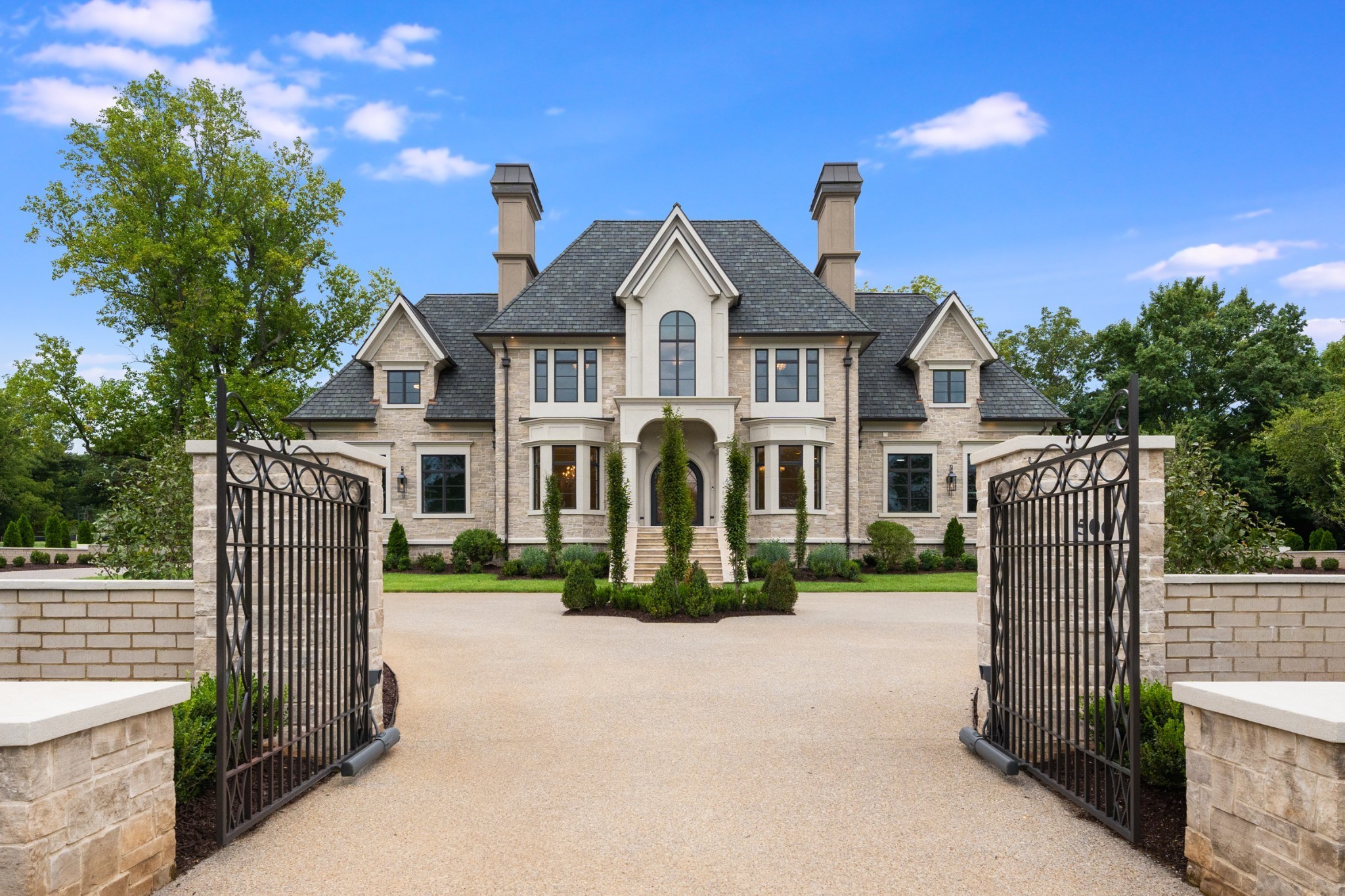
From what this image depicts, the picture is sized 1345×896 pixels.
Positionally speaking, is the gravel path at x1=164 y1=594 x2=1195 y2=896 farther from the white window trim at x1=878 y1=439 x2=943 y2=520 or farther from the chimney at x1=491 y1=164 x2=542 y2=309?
the chimney at x1=491 y1=164 x2=542 y2=309

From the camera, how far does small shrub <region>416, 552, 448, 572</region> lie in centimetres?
Answer: 2200

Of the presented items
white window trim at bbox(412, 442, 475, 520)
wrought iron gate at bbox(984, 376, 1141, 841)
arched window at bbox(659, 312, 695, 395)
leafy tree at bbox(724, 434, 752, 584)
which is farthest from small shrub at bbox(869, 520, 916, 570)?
wrought iron gate at bbox(984, 376, 1141, 841)

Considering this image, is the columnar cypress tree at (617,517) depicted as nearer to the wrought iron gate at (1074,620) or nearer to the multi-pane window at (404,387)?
the multi-pane window at (404,387)

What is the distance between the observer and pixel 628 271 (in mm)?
23938

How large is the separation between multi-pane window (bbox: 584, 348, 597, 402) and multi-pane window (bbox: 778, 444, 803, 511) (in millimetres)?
5618

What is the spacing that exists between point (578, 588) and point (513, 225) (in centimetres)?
1522

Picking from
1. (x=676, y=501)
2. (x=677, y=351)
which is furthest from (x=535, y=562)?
(x=676, y=501)

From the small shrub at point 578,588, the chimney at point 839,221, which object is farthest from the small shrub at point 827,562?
the chimney at point 839,221

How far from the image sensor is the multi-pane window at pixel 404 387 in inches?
950

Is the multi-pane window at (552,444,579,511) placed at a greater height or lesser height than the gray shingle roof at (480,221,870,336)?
lesser

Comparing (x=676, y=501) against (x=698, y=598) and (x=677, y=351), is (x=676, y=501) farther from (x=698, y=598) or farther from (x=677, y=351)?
(x=677, y=351)

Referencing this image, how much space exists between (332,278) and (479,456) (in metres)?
10.4

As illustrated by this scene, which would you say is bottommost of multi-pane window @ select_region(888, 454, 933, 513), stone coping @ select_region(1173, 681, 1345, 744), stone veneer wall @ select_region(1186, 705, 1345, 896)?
stone veneer wall @ select_region(1186, 705, 1345, 896)

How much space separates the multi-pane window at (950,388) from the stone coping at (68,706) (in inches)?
908
